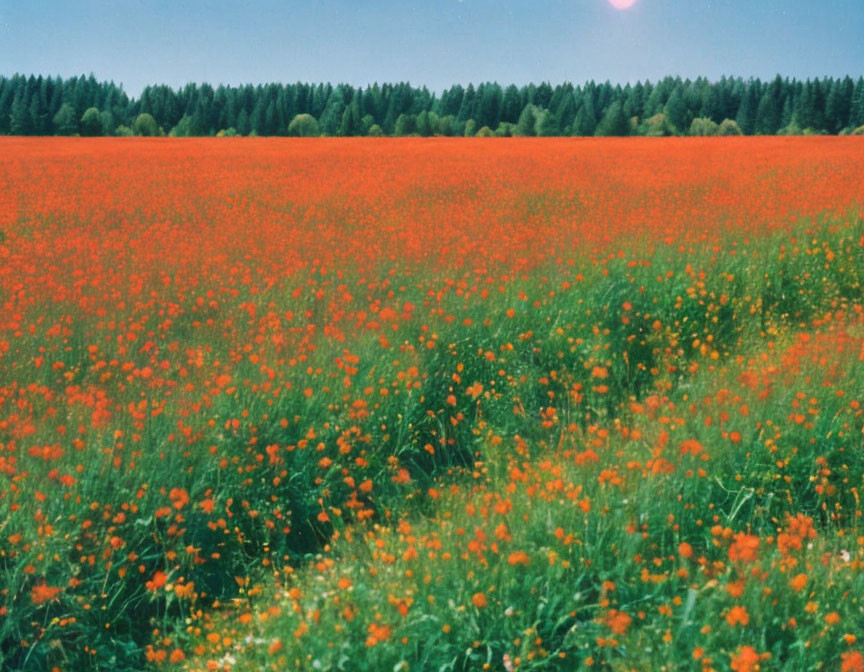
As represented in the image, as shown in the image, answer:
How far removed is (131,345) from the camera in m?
5.68

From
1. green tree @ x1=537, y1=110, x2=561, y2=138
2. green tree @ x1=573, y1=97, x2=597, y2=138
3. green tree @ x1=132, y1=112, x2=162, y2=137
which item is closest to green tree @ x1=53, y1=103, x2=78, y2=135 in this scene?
green tree @ x1=132, y1=112, x2=162, y2=137

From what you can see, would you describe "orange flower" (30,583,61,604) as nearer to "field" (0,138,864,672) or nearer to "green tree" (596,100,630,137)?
"field" (0,138,864,672)

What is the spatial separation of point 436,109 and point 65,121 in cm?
3943

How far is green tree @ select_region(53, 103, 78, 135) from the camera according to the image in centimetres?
7444

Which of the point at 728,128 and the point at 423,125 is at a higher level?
the point at 728,128

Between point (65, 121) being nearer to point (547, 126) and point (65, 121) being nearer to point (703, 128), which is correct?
point (547, 126)

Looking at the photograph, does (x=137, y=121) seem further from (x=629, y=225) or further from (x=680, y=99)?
(x=629, y=225)

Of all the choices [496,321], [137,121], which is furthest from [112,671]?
[137,121]

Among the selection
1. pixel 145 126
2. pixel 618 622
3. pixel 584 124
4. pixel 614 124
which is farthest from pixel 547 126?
pixel 618 622

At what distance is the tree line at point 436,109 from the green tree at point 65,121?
3.9 inches

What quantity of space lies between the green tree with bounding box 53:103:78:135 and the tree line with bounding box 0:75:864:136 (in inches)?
3.9

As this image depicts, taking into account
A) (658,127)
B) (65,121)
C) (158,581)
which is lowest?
(158,581)

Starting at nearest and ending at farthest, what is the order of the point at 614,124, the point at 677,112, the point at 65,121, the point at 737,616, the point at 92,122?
1. the point at 737,616
2. the point at 614,124
3. the point at 92,122
4. the point at 65,121
5. the point at 677,112

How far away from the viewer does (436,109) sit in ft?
285
